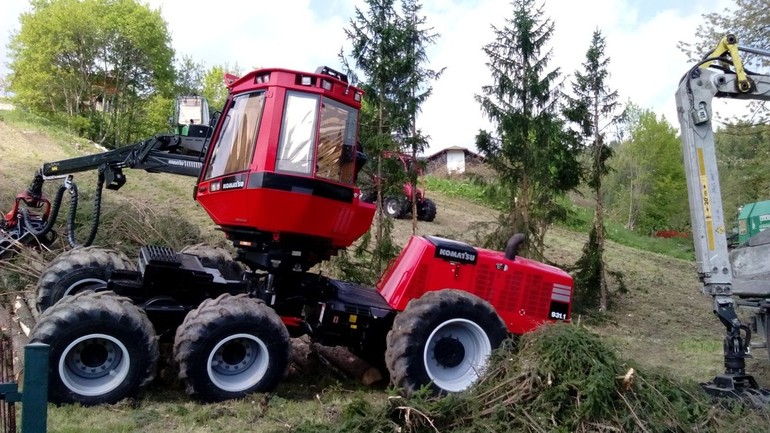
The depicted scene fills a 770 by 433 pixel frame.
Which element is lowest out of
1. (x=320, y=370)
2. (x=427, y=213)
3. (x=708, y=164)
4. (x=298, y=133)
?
(x=320, y=370)

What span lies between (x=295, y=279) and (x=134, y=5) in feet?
132

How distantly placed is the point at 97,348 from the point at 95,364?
139 millimetres

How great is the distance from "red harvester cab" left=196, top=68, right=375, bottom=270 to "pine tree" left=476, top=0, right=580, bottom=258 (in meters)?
6.50

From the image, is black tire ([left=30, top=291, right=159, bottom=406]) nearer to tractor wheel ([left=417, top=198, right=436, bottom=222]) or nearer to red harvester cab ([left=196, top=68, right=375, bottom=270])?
red harvester cab ([left=196, top=68, right=375, bottom=270])

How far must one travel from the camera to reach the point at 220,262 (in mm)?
8305

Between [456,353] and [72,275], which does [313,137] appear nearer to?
[456,353]

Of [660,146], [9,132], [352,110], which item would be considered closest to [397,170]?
[352,110]

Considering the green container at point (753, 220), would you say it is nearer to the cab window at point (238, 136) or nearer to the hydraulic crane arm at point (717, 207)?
the hydraulic crane arm at point (717, 207)

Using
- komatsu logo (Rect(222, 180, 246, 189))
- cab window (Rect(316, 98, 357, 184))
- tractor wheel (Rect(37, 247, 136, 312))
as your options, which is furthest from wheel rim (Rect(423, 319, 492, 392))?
tractor wheel (Rect(37, 247, 136, 312))

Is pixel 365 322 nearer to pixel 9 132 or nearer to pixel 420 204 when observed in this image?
pixel 420 204

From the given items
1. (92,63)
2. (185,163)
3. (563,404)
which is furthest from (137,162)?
(92,63)

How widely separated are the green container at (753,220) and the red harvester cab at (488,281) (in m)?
5.63

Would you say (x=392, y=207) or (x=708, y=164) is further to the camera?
(x=392, y=207)

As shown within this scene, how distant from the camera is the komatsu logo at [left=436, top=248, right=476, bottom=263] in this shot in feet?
22.7
